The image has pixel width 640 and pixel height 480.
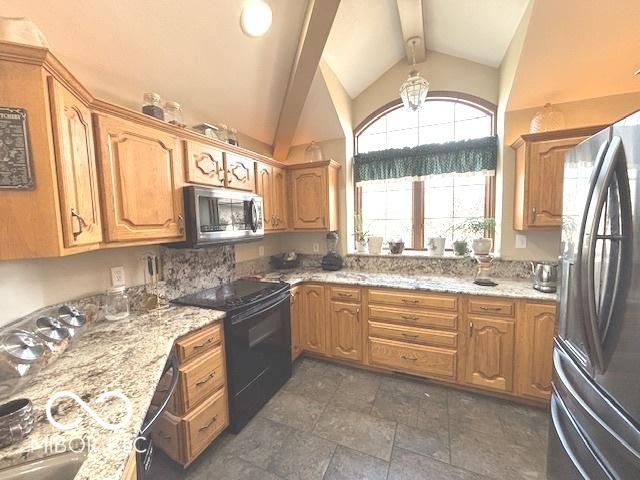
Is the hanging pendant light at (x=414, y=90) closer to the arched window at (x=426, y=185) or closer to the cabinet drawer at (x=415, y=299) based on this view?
the arched window at (x=426, y=185)

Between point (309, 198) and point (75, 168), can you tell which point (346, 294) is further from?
point (75, 168)

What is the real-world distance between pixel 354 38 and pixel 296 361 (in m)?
3.10

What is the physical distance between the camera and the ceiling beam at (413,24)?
2.00 m

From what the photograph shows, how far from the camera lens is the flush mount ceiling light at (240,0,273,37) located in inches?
69.7

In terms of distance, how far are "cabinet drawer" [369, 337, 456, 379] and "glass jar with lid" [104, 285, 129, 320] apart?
75.9 inches

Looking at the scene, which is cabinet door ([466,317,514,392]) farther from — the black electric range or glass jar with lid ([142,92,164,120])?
glass jar with lid ([142,92,164,120])

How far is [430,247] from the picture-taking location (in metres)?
2.83

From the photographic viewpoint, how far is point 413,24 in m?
2.25

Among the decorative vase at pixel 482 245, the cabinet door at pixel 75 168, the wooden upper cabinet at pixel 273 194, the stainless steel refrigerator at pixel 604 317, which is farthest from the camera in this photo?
the wooden upper cabinet at pixel 273 194

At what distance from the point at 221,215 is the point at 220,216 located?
0.01 meters

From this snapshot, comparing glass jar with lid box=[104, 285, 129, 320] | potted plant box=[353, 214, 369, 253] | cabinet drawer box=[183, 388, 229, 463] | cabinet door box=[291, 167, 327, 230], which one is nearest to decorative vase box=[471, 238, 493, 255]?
potted plant box=[353, 214, 369, 253]

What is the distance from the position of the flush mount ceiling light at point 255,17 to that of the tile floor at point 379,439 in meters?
2.78

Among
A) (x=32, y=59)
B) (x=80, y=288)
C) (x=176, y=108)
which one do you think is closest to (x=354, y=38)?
(x=176, y=108)

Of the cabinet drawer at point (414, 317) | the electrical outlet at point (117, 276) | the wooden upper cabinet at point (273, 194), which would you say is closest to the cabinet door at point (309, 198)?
the wooden upper cabinet at point (273, 194)
